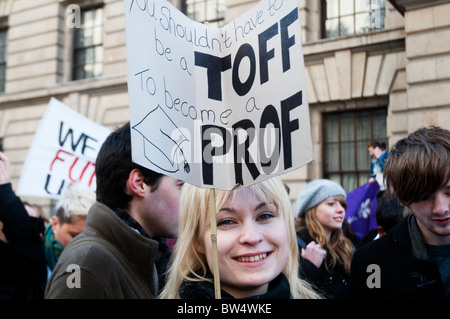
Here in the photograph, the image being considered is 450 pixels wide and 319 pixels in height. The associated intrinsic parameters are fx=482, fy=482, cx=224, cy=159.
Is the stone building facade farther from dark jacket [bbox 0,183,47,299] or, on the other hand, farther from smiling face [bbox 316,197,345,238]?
dark jacket [bbox 0,183,47,299]

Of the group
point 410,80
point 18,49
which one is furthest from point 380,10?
point 18,49

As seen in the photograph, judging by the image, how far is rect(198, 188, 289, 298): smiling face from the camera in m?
1.88

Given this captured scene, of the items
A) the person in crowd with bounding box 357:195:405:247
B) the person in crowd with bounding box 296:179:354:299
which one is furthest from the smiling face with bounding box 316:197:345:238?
A: the person in crowd with bounding box 357:195:405:247

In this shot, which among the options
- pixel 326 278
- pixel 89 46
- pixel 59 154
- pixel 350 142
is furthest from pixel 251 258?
pixel 89 46

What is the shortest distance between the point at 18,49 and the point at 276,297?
15670mm

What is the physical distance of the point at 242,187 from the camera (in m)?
1.96

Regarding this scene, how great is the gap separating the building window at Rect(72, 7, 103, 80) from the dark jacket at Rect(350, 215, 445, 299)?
13312mm

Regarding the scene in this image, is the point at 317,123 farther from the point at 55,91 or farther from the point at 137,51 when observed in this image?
the point at 137,51

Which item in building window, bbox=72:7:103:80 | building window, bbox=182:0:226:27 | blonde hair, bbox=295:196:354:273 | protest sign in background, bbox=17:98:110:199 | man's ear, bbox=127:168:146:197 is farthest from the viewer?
building window, bbox=72:7:103:80

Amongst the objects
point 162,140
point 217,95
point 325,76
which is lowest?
point 162,140

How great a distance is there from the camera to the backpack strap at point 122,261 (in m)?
2.07

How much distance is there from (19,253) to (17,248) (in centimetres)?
4

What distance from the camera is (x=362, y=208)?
21.2ft

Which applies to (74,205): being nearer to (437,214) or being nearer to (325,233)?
(325,233)
